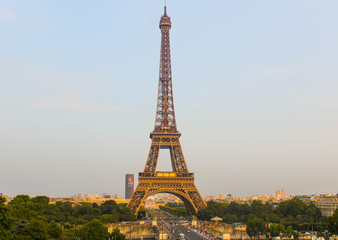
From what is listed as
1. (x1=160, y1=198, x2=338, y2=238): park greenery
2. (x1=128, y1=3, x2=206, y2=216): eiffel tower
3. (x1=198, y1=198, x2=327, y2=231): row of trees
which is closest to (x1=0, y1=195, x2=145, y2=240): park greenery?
(x1=128, y1=3, x2=206, y2=216): eiffel tower

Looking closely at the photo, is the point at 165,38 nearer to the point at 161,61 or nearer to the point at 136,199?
the point at 161,61

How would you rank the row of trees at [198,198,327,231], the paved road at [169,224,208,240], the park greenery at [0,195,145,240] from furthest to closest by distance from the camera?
the row of trees at [198,198,327,231]
the paved road at [169,224,208,240]
the park greenery at [0,195,145,240]

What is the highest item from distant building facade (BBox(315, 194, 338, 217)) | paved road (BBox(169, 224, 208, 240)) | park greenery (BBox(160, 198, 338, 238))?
distant building facade (BBox(315, 194, 338, 217))

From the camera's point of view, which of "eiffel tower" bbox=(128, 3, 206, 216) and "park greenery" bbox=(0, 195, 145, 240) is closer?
"park greenery" bbox=(0, 195, 145, 240)

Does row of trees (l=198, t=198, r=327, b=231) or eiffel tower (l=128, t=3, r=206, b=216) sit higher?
eiffel tower (l=128, t=3, r=206, b=216)

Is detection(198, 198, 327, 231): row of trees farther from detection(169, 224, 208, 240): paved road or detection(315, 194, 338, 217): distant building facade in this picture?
detection(169, 224, 208, 240): paved road

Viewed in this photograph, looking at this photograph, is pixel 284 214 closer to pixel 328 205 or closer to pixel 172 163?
pixel 328 205

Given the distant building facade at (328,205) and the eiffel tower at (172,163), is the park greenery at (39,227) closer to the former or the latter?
the eiffel tower at (172,163)

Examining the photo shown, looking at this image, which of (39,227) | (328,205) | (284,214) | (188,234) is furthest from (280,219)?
(39,227)
